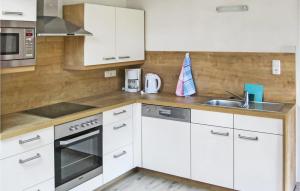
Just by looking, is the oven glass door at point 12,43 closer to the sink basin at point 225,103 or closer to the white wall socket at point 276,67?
the sink basin at point 225,103

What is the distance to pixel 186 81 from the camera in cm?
366

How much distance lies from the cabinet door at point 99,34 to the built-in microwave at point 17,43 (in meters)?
0.72

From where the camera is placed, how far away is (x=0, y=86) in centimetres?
280

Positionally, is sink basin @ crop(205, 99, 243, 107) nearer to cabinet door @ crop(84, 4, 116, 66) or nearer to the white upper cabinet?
cabinet door @ crop(84, 4, 116, 66)

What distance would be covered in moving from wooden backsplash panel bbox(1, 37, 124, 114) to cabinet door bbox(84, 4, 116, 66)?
12.2 inches

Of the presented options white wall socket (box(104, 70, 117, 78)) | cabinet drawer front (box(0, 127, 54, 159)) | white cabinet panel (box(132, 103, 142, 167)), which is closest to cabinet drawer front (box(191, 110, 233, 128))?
white cabinet panel (box(132, 103, 142, 167))

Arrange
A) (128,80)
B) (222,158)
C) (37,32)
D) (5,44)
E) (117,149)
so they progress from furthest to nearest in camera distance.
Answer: (128,80)
(117,149)
(222,158)
(37,32)
(5,44)

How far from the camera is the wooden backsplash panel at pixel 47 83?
2.91 m

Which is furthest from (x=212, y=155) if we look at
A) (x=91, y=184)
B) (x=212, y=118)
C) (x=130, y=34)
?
(x=130, y=34)

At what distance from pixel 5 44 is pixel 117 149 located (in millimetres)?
1503

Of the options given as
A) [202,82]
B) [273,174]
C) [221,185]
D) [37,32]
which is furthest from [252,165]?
[37,32]

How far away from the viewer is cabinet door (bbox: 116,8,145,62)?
362cm

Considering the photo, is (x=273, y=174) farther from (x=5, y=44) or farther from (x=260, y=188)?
(x=5, y=44)

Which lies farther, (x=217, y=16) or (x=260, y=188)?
(x=217, y=16)
